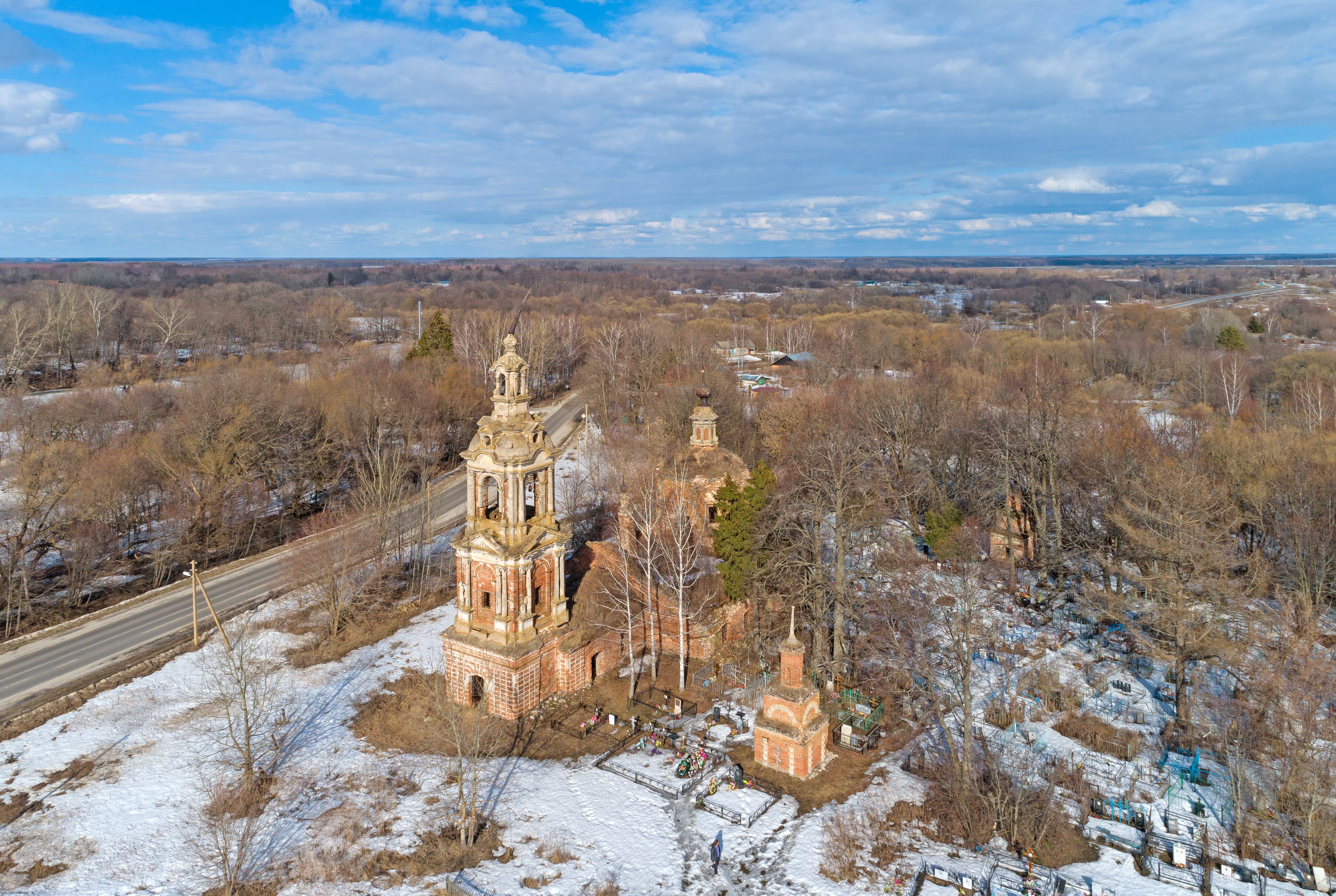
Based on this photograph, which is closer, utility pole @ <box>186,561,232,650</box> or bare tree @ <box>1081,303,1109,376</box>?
utility pole @ <box>186,561,232,650</box>

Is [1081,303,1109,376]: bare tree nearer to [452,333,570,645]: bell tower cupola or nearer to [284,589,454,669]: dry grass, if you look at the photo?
[284,589,454,669]: dry grass

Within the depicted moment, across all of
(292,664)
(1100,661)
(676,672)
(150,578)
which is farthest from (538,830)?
(150,578)

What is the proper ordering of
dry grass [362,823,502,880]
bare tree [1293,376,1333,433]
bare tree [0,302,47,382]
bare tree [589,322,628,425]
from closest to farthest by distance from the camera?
dry grass [362,823,502,880] → bare tree [1293,376,1333,433] → bare tree [0,302,47,382] → bare tree [589,322,628,425]

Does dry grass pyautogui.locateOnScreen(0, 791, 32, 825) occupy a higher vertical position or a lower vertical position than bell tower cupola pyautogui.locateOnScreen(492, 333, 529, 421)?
lower

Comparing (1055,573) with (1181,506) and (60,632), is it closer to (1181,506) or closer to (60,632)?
(1181,506)

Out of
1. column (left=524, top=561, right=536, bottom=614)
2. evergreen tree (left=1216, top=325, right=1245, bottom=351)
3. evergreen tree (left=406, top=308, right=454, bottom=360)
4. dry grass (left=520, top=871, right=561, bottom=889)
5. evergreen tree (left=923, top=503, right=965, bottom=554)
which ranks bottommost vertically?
dry grass (left=520, top=871, right=561, bottom=889)

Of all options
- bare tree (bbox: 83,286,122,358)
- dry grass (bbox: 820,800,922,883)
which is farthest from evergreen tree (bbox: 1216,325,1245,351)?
bare tree (bbox: 83,286,122,358)

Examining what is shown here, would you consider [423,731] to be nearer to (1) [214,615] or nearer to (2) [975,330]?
(1) [214,615]
